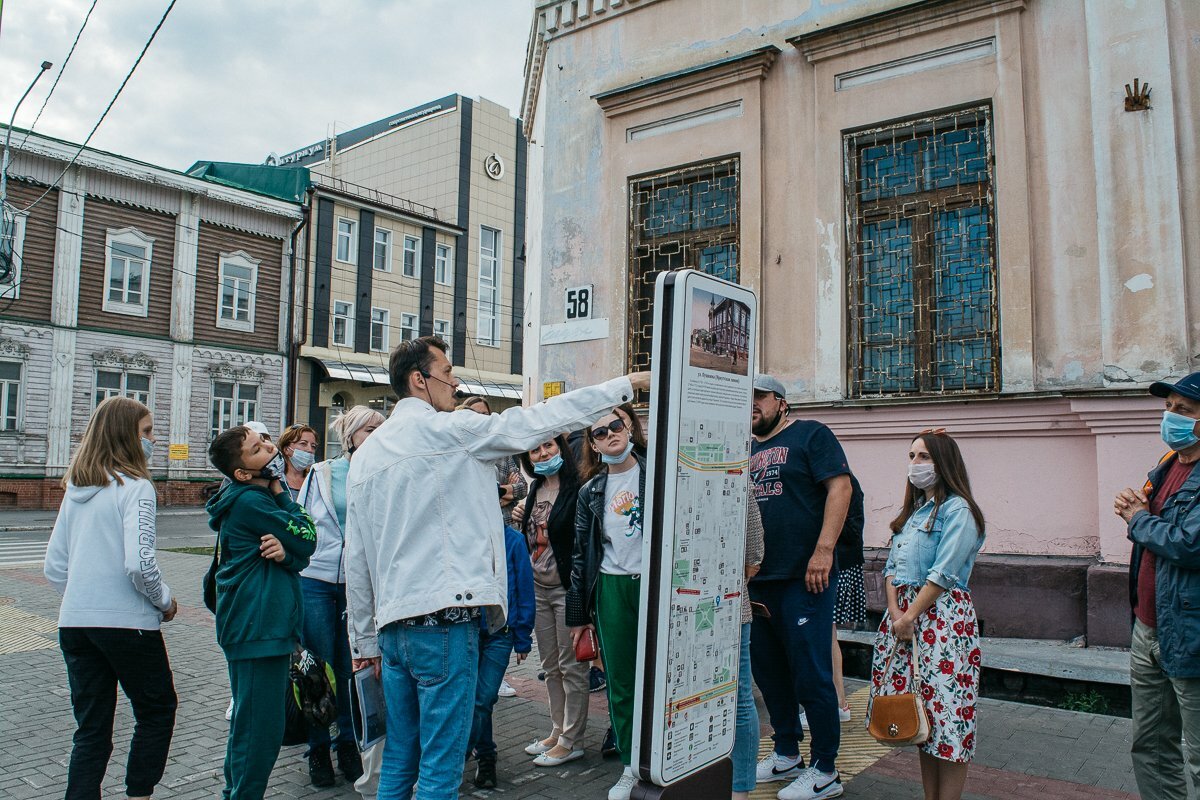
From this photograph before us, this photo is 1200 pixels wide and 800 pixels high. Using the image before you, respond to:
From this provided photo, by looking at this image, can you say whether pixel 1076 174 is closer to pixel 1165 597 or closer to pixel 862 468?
pixel 862 468

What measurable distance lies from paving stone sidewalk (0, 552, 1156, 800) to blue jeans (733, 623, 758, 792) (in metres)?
0.74

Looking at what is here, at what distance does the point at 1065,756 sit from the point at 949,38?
20.1ft

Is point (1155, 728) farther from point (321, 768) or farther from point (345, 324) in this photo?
point (345, 324)

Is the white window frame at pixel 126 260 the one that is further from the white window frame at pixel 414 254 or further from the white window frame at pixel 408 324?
the white window frame at pixel 414 254

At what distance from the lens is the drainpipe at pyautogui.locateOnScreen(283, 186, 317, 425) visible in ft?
106

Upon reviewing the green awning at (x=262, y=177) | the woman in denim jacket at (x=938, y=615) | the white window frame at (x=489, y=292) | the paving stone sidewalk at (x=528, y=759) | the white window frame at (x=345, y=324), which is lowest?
the paving stone sidewalk at (x=528, y=759)

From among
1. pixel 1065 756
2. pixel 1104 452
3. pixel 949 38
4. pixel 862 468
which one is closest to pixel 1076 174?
pixel 949 38

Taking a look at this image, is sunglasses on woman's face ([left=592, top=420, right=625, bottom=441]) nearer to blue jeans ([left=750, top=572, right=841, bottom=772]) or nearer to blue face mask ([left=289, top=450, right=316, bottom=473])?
blue jeans ([left=750, top=572, right=841, bottom=772])

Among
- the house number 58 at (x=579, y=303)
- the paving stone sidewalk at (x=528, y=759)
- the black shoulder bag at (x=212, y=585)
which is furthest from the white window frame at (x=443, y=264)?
the black shoulder bag at (x=212, y=585)

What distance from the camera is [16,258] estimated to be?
25844 millimetres

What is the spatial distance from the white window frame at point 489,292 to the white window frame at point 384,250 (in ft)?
16.2

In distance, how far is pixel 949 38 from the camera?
25.9ft

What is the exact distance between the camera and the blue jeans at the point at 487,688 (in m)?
4.48

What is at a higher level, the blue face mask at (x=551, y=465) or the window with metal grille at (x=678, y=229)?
the window with metal grille at (x=678, y=229)
